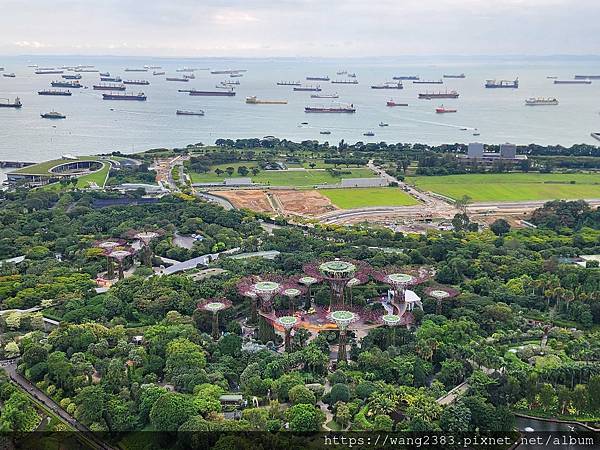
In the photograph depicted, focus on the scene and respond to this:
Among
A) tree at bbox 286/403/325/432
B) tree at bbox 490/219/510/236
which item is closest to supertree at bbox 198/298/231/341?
tree at bbox 286/403/325/432

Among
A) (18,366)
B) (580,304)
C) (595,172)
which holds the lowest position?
(18,366)


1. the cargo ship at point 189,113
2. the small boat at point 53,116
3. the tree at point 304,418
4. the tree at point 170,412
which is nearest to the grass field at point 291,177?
the tree at point 304,418

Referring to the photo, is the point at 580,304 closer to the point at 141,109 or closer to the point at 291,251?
the point at 291,251

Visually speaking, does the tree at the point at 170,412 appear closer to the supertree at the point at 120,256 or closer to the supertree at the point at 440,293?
the supertree at the point at 440,293

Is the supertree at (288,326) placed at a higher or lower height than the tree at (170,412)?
higher

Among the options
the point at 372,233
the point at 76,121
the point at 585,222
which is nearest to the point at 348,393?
the point at 372,233

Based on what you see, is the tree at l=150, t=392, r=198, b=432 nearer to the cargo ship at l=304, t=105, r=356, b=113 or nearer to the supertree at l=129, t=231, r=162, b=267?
the supertree at l=129, t=231, r=162, b=267
